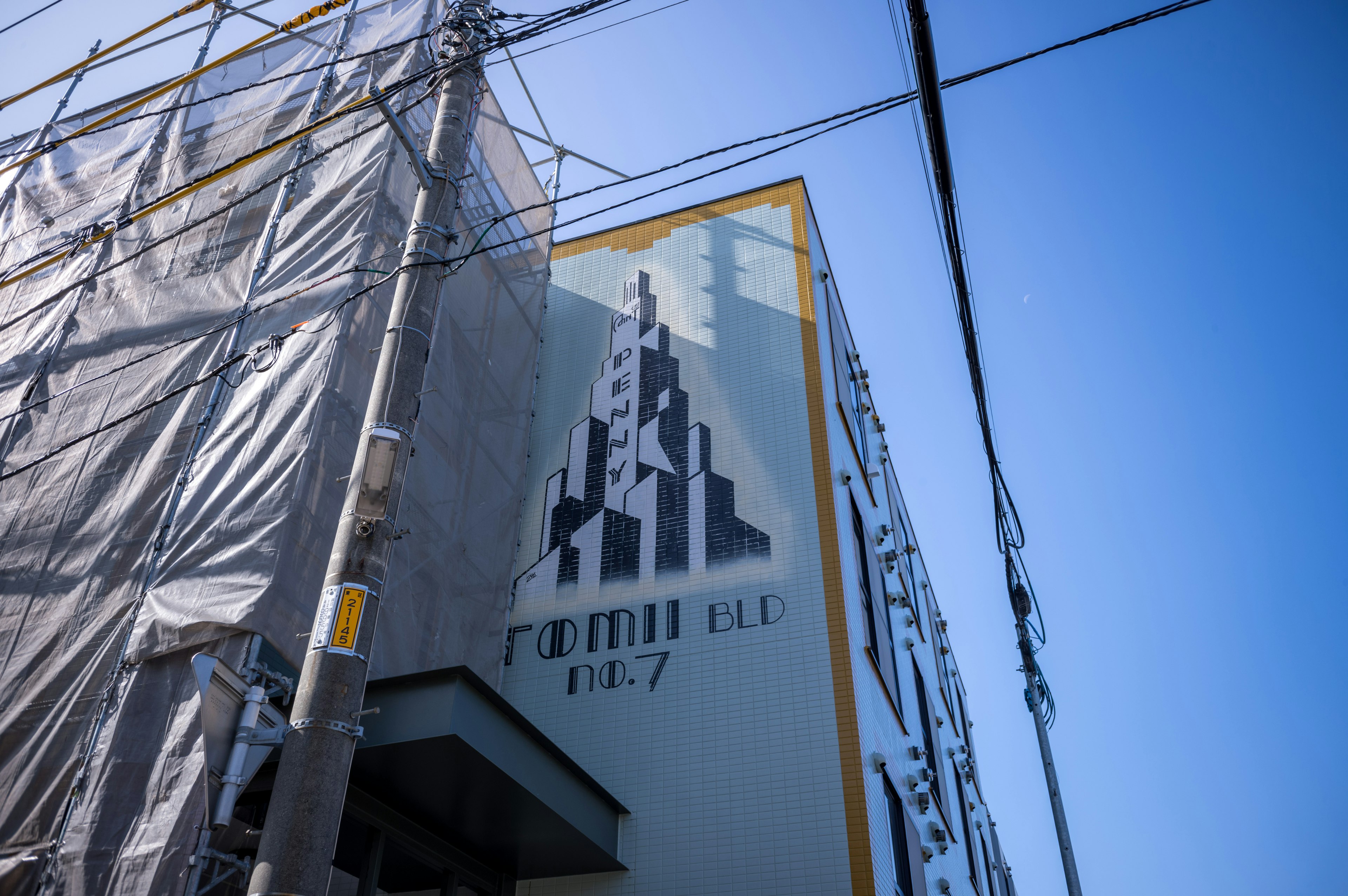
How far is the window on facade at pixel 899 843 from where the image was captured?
11.4m

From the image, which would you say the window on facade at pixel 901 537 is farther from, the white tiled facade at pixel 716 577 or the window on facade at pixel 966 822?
the window on facade at pixel 966 822

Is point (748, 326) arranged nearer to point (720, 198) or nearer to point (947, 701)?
point (720, 198)

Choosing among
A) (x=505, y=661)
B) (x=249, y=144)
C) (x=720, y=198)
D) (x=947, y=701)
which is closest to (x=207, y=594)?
(x=505, y=661)

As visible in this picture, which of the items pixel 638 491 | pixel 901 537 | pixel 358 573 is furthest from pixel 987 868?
pixel 358 573

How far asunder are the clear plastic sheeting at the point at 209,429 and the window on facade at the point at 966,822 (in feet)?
41.5

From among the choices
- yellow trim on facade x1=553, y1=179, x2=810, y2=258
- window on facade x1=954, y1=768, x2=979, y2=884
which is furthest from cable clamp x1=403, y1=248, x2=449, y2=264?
window on facade x1=954, y1=768, x2=979, y2=884

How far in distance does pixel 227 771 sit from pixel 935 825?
1259 cm

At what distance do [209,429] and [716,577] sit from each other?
626 centimetres

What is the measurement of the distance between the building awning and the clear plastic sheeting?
122 cm

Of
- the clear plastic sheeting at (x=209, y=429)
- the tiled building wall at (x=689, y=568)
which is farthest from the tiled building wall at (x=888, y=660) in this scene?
the clear plastic sheeting at (x=209, y=429)

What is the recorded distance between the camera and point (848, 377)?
17062 millimetres

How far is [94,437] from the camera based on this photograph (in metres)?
10.4

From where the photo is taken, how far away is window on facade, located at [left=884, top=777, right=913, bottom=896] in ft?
37.6

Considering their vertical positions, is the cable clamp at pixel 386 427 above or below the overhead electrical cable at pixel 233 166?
below
